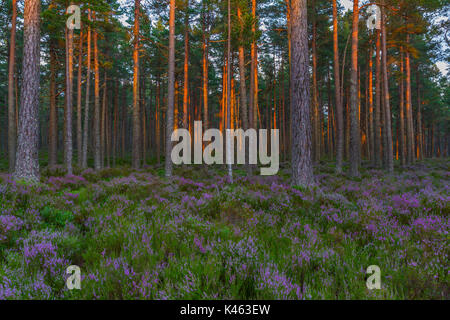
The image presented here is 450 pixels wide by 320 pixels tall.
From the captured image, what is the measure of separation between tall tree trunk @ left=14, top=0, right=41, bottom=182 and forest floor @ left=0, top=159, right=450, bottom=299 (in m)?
3.16

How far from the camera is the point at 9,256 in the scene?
309 cm

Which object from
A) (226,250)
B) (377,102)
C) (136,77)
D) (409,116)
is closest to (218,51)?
(136,77)

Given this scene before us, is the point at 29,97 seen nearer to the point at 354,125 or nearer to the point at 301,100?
the point at 301,100

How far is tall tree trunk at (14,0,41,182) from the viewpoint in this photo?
859cm

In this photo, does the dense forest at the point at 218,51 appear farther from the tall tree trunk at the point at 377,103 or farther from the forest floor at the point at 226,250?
the forest floor at the point at 226,250

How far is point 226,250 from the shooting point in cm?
320

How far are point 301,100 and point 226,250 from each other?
6.75 metres

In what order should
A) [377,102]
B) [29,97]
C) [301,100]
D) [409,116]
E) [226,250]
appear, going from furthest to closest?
[409,116] → [377,102] → [29,97] → [301,100] → [226,250]

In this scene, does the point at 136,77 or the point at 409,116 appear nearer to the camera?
the point at 136,77

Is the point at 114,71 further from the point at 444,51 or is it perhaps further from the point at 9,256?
the point at 444,51

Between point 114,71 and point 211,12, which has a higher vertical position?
point 211,12

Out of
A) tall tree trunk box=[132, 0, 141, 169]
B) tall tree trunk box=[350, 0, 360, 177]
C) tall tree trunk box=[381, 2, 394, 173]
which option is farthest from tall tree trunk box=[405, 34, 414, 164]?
tall tree trunk box=[132, 0, 141, 169]
